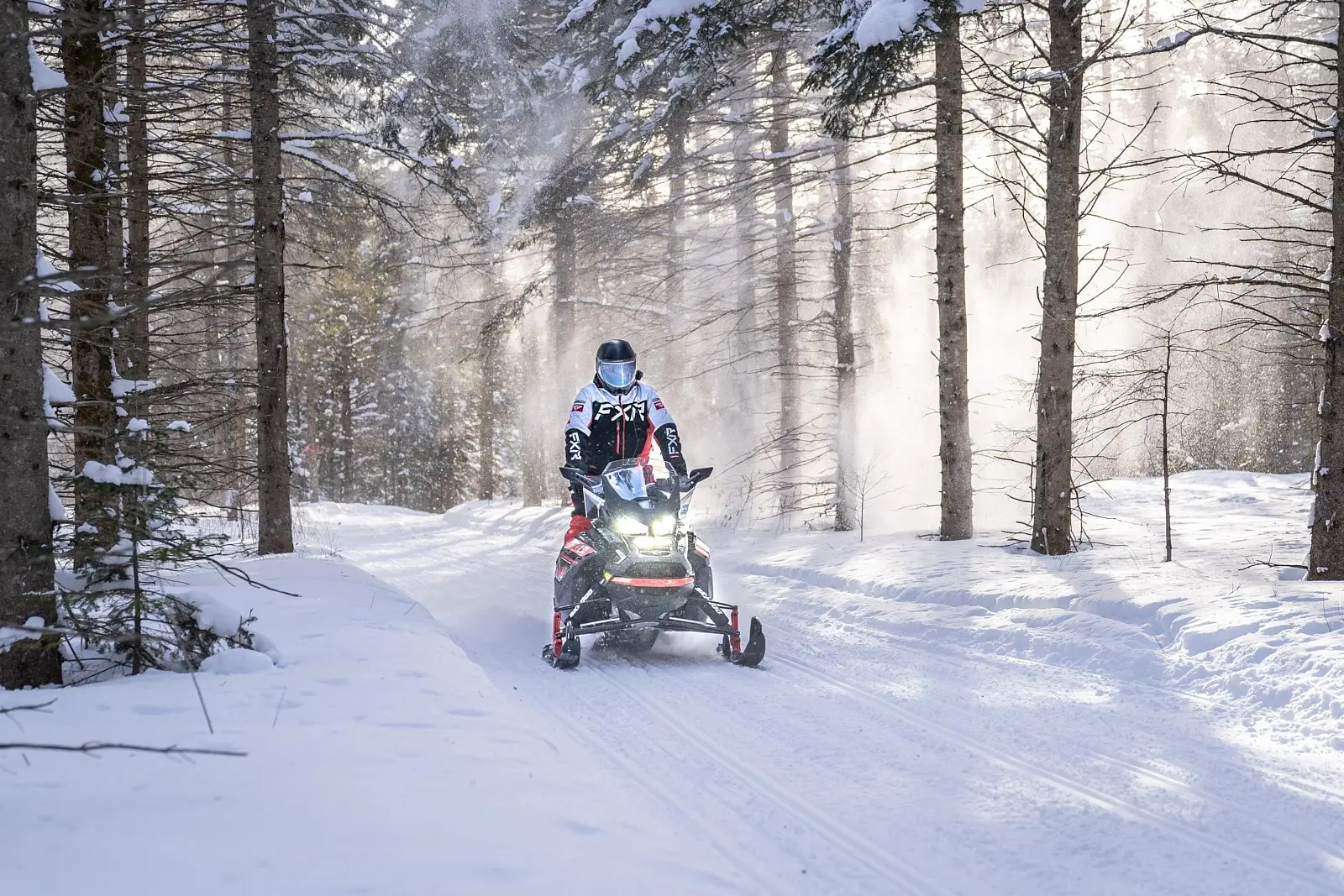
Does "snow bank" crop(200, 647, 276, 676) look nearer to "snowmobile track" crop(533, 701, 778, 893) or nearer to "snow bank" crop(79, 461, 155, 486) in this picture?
"snow bank" crop(79, 461, 155, 486)

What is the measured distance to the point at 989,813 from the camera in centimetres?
424

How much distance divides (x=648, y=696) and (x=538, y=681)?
1048 mm

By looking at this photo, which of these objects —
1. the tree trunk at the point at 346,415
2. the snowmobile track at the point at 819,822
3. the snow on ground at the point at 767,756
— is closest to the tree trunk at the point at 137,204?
the snow on ground at the point at 767,756

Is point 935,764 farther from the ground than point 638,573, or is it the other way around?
point 638,573

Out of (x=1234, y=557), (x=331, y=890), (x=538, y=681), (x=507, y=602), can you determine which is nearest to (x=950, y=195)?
(x=1234, y=557)

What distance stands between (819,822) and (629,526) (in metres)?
3.80

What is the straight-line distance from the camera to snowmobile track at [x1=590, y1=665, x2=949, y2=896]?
365 centimetres

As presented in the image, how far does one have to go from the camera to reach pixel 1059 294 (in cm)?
1034

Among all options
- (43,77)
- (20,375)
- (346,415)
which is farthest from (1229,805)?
(346,415)

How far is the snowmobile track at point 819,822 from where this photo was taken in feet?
12.0

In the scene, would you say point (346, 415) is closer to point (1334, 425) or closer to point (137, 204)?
point (137, 204)

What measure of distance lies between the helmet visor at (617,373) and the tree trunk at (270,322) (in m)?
5.20

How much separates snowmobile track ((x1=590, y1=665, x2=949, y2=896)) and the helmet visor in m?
3.59

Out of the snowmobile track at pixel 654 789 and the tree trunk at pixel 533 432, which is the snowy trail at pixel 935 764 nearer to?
the snowmobile track at pixel 654 789
